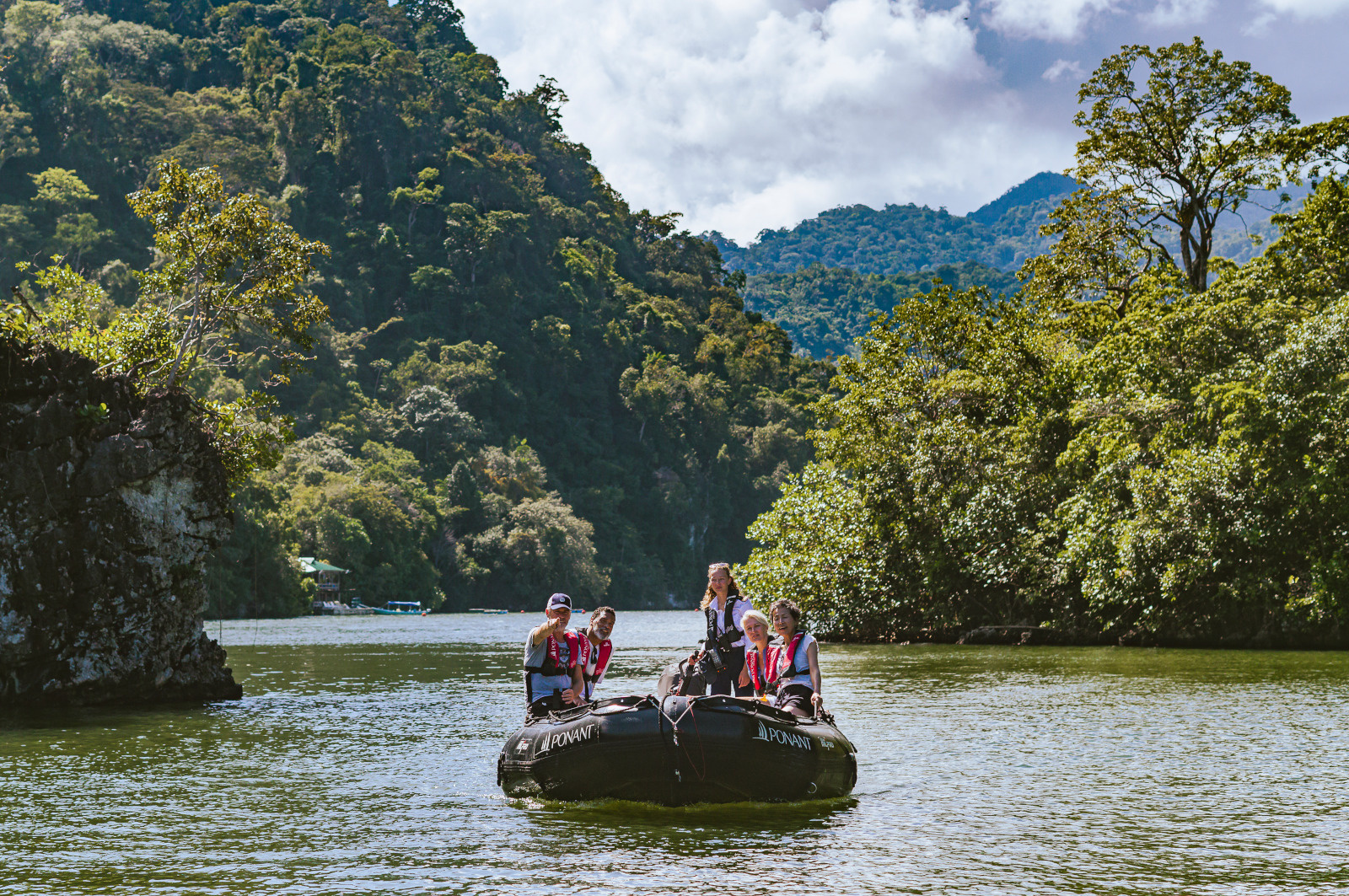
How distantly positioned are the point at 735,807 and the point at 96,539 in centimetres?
1398

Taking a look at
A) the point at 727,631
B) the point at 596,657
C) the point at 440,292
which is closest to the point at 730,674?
the point at 727,631

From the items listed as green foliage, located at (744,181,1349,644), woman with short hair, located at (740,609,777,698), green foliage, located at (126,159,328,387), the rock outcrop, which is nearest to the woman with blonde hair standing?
woman with short hair, located at (740,609,777,698)

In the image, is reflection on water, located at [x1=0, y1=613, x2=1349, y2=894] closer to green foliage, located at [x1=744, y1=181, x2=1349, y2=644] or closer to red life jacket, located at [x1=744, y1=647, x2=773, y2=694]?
red life jacket, located at [x1=744, y1=647, x2=773, y2=694]

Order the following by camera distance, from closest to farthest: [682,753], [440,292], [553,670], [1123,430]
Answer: [682,753], [553,670], [1123,430], [440,292]

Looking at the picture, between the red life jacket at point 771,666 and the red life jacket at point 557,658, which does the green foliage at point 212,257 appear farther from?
the red life jacket at point 771,666

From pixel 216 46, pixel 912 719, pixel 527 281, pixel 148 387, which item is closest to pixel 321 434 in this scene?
pixel 527 281

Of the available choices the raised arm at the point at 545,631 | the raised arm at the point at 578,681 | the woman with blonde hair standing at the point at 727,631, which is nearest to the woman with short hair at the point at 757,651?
the woman with blonde hair standing at the point at 727,631

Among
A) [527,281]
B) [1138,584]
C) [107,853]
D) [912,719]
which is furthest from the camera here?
[527,281]

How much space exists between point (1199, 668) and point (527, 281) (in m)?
111

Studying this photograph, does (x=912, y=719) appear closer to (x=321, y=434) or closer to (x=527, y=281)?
(x=321, y=434)

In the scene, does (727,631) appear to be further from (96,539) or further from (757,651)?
(96,539)

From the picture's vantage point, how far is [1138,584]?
103 ft

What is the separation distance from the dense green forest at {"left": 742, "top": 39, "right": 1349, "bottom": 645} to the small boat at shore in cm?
4882

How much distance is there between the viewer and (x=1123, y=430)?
3222 centimetres
